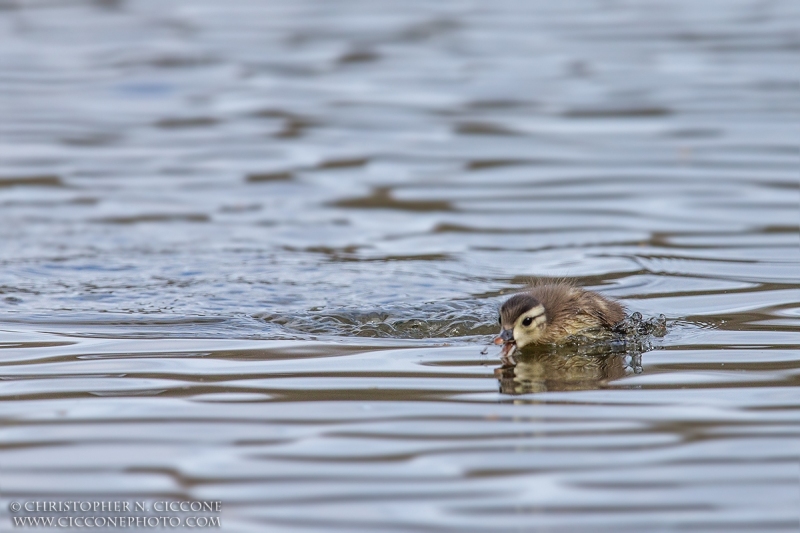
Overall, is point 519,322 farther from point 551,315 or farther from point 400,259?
point 400,259

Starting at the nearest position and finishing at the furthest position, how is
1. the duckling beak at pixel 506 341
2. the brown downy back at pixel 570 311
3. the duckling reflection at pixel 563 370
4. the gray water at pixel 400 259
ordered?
the gray water at pixel 400 259 < the duckling reflection at pixel 563 370 < the duckling beak at pixel 506 341 < the brown downy back at pixel 570 311

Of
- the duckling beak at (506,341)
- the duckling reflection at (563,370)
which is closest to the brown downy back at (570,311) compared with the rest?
the duckling reflection at (563,370)

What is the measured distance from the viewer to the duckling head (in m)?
7.16

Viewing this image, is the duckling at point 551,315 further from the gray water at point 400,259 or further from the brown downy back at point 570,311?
the gray water at point 400,259

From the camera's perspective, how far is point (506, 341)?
23.5 feet

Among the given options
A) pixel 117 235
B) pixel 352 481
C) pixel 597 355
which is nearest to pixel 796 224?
pixel 597 355

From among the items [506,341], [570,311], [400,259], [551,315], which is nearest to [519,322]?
[506,341]

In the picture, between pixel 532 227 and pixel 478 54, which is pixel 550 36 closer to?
pixel 478 54

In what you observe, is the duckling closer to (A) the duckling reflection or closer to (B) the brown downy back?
(B) the brown downy back

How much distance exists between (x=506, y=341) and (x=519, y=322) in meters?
0.12

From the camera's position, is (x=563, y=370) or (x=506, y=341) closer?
(x=563, y=370)

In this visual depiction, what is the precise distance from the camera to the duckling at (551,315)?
718 centimetres

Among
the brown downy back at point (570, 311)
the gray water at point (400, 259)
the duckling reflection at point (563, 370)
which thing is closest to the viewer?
the gray water at point (400, 259)

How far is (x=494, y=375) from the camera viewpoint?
22.1 ft
